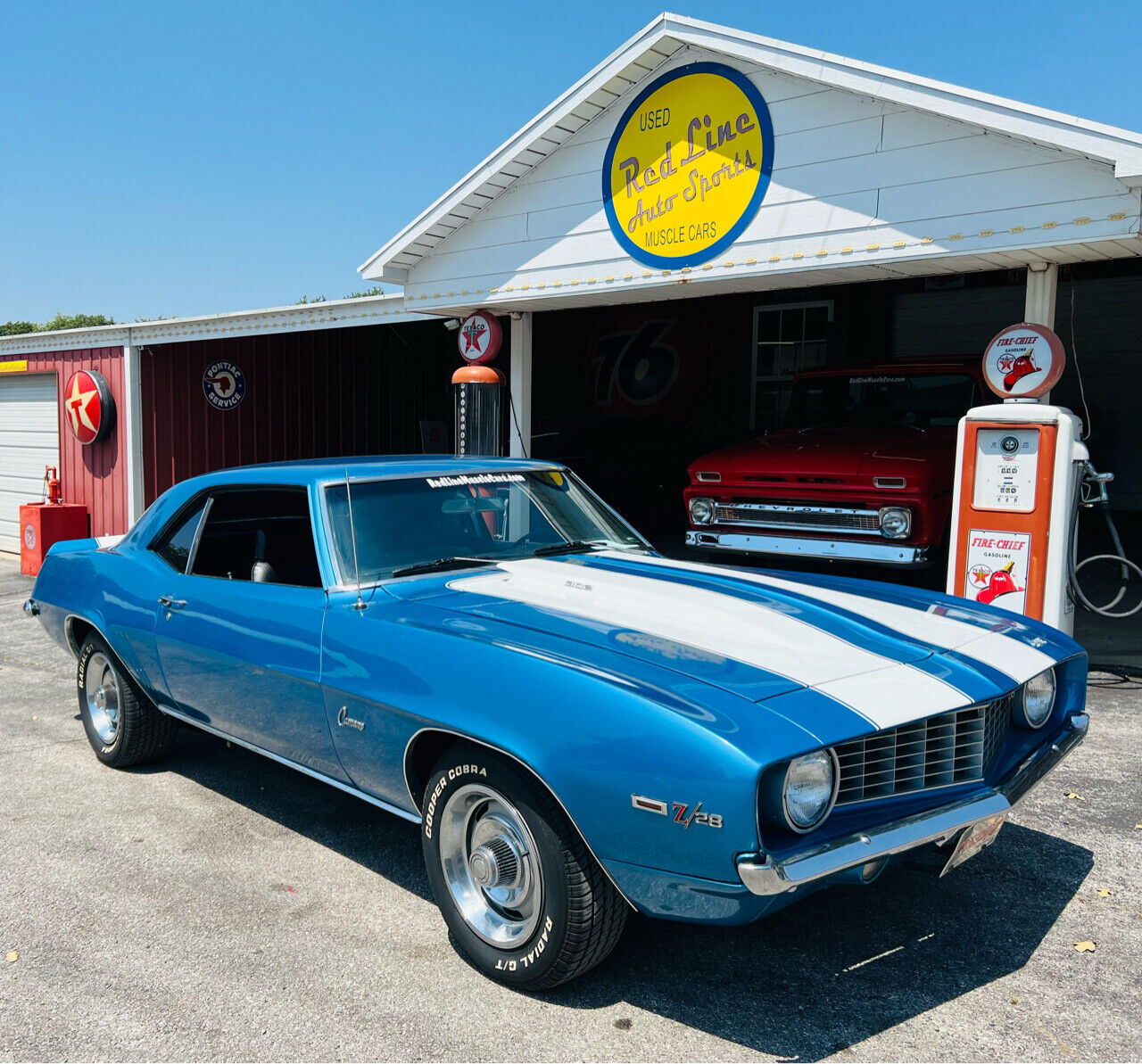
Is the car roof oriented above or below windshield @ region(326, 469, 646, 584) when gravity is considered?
above

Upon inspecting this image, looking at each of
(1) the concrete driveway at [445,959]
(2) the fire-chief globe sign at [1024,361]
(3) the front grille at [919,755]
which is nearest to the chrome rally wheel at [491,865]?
(1) the concrete driveway at [445,959]

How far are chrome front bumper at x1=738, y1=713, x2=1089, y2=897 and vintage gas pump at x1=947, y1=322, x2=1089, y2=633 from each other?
10.6 feet

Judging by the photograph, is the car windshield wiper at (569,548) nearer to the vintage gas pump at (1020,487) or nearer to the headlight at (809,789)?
the headlight at (809,789)

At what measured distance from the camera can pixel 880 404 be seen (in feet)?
28.0

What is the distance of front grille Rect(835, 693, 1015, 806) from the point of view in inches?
102

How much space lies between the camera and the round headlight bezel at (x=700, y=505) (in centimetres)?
825

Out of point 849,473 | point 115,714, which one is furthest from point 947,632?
point 849,473

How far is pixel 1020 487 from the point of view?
598 cm

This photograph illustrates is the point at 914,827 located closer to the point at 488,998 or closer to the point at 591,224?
the point at 488,998

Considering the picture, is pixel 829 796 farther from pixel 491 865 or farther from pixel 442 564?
pixel 442 564

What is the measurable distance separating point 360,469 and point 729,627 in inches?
63.0

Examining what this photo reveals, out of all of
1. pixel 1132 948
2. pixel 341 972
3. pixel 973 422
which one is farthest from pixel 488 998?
pixel 973 422

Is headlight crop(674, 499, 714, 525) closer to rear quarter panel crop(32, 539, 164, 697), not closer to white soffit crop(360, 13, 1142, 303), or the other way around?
white soffit crop(360, 13, 1142, 303)

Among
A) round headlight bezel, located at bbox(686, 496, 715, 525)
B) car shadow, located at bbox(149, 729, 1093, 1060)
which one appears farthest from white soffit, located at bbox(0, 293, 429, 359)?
car shadow, located at bbox(149, 729, 1093, 1060)
